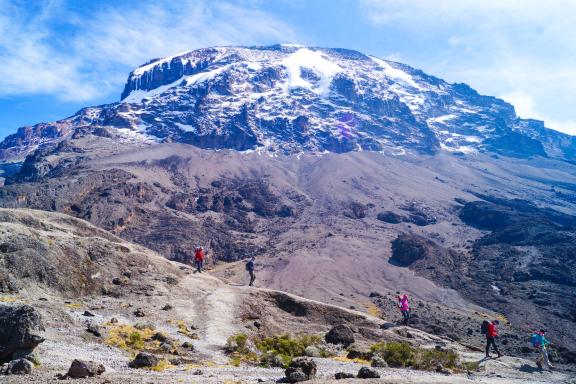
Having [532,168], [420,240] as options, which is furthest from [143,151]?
[532,168]

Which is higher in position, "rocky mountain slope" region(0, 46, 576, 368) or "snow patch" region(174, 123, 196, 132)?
"snow patch" region(174, 123, 196, 132)

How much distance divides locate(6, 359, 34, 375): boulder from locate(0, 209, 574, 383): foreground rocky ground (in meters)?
0.15

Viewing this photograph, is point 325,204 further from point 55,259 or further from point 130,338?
point 130,338

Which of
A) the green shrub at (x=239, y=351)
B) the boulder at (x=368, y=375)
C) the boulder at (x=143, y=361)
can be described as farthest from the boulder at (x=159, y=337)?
the boulder at (x=368, y=375)

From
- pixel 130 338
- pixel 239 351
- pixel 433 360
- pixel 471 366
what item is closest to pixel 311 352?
pixel 239 351

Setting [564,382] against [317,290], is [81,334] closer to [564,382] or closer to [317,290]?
[564,382]

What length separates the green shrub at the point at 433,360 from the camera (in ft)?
55.8

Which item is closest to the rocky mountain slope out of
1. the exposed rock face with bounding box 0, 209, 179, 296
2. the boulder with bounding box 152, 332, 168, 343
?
the boulder with bounding box 152, 332, 168, 343

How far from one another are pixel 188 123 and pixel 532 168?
445 feet

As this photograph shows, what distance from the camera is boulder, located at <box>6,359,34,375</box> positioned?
32.9 ft

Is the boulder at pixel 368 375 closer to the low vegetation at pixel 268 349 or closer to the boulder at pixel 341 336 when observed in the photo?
the low vegetation at pixel 268 349

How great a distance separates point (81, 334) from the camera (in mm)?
14500

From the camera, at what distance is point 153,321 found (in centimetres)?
1867

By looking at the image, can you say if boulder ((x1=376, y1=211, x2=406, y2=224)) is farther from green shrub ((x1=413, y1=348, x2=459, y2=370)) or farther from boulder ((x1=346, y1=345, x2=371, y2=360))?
boulder ((x1=346, y1=345, x2=371, y2=360))
